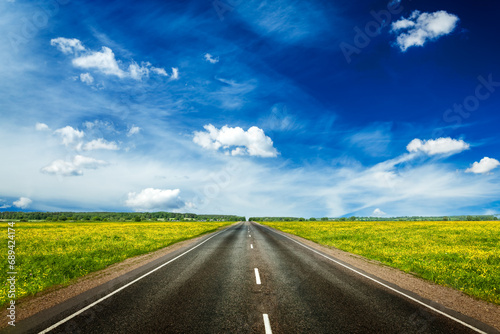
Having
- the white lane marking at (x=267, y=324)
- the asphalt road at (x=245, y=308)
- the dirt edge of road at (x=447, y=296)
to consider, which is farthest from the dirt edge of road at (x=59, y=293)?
the dirt edge of road at (x=447, y=296)

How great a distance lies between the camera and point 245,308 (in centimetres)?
608

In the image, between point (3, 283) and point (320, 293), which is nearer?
point (320, 293)

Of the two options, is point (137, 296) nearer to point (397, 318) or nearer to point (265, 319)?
point (265, 319)

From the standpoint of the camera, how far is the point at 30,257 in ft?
43.0

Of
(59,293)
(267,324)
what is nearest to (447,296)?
(267,324)

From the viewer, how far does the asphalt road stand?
5.12 metres

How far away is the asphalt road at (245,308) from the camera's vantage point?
5.12 meters

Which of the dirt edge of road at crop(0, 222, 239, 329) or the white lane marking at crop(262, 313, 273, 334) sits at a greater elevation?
the white lane marking at crop(262, 313, 273, 334)

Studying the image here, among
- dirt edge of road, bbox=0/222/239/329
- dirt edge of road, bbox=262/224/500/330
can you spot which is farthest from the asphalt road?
→ dirt edge of road, bbox=262/224/500/330

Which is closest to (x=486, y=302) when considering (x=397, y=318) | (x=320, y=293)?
(x=397, y=318)

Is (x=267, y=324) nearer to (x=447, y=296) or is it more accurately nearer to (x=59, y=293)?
(x=447, y=296)

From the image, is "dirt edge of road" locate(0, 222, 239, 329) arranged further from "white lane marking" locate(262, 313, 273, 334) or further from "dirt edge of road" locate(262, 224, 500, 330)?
"dirt edge of road" locate(262, 224, 500, 330)

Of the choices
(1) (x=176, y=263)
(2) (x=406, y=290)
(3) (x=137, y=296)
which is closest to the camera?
(3) (x=137, y=296)

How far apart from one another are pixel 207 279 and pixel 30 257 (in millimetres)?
11364
